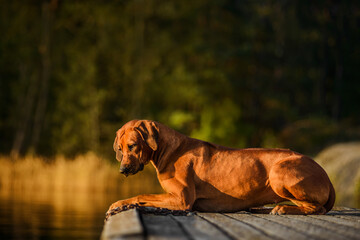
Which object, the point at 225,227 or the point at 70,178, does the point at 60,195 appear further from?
the point at 225,227

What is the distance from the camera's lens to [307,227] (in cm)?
375

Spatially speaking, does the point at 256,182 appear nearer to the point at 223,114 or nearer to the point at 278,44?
the point at 223,114

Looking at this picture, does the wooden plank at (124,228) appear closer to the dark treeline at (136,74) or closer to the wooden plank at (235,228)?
the wooden plank at (235,228)

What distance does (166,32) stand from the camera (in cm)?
2434

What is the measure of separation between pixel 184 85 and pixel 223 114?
2.04m

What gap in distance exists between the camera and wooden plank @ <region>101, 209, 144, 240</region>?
9.96 feet

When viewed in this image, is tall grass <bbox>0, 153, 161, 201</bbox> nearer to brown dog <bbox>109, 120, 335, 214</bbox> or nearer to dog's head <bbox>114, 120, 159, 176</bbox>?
brown dog <bbox>109, 120, 335, 214</bbox>

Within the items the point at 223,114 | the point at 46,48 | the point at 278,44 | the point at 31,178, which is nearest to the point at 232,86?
the point at 223,114

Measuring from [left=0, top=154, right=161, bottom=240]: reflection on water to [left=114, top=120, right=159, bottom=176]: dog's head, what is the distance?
4.03 m

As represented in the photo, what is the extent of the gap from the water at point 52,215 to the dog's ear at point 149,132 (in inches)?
160

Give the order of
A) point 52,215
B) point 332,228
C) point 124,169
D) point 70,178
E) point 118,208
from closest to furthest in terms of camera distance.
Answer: point 332,228, point 118,208, point 124,169, point 52,215, point 70,178

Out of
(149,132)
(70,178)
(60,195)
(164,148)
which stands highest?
(149,132)

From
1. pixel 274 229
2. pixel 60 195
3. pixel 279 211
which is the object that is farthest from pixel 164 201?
pixel 60 195

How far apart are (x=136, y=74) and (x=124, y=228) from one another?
21252mm
